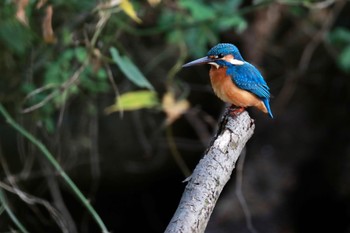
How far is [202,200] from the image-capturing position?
1681 millimetres

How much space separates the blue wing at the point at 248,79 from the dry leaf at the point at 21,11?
4.03 ft

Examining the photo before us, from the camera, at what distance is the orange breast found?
97.3 inches

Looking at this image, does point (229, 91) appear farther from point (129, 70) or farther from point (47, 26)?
point (47, 26)

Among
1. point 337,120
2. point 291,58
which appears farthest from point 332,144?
point 291,58

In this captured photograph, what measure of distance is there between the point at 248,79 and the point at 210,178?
2.65 ft

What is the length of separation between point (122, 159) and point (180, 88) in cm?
73

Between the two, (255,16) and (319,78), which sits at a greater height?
(255,16)

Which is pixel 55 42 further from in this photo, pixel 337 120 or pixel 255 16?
pixel 337 120

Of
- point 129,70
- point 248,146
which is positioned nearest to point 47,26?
point 129,70

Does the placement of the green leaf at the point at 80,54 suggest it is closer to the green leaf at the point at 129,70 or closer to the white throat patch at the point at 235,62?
the green leaf at the point at 129,70

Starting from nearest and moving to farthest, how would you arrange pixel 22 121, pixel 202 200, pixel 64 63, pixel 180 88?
pixel 202 200
pixel 64 63
pixel 22 121
pixel 180 88

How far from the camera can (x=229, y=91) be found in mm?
2479

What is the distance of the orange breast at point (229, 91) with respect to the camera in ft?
8.11

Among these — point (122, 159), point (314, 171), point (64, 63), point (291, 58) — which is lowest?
point (314, 171)
